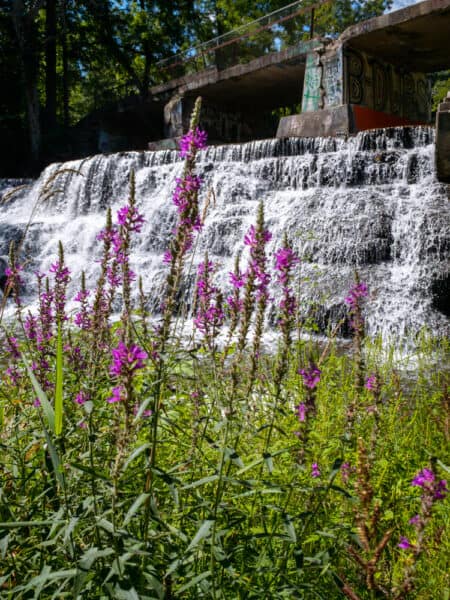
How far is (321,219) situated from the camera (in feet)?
37.5

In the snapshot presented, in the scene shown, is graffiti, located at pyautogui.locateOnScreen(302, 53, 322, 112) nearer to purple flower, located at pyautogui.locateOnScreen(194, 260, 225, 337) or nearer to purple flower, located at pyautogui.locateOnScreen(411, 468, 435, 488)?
purple flower, located at pyautogui.locateOnScreen(194, 260, 225, 337)

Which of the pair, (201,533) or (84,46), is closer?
(201,533)

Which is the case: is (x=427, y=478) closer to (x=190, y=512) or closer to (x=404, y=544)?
(x=404, y=544)

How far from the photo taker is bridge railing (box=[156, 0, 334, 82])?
808 inches

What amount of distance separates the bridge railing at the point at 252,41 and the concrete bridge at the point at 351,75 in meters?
0.24

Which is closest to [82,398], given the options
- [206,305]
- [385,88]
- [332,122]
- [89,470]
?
[206,305]

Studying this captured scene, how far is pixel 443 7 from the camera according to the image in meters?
15.1

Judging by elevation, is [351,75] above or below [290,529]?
above

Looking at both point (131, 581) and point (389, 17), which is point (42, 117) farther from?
point (131, 581)

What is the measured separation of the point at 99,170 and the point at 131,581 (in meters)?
17.7

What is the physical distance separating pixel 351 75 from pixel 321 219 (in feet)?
28.6

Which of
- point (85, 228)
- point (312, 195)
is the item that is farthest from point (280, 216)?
point (85, 228)

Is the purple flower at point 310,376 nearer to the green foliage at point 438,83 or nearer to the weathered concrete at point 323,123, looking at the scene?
the weathered concrete at point 323,123

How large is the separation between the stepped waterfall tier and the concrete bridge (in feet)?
13.7
